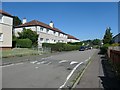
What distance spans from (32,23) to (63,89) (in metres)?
50.4

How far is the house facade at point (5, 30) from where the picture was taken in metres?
32.5

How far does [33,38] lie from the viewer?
4853 centimetres

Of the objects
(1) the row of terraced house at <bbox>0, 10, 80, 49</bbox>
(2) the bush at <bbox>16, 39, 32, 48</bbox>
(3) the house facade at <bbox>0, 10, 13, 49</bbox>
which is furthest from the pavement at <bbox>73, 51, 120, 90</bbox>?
(2) the bush at <bbox>16, 39, 32, 48</bbox>

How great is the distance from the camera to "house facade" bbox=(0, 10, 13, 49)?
3253 cm

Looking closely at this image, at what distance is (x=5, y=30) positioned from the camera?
33.5 metres

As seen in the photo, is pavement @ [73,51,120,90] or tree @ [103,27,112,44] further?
tree @ [103,27,112,44]

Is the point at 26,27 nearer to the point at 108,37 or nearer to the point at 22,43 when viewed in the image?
the point at 22,43

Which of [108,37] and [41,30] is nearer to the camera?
[41,30]

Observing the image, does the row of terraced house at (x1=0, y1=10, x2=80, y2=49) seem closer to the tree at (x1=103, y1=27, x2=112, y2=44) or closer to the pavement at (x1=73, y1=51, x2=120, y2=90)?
the tree at (x1=103, y1=27, x2=112, y2=44)

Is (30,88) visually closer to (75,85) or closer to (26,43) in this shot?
(75,85)

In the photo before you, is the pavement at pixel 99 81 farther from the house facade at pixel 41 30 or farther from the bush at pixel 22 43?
the house facade at pixel 41 30

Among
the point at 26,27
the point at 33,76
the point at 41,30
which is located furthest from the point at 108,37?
the point at 33,76

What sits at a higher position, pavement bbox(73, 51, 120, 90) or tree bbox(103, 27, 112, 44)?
tree bbox(103, 27, 112, 44)

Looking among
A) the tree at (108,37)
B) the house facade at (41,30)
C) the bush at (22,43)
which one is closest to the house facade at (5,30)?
the bush at (22,43)
